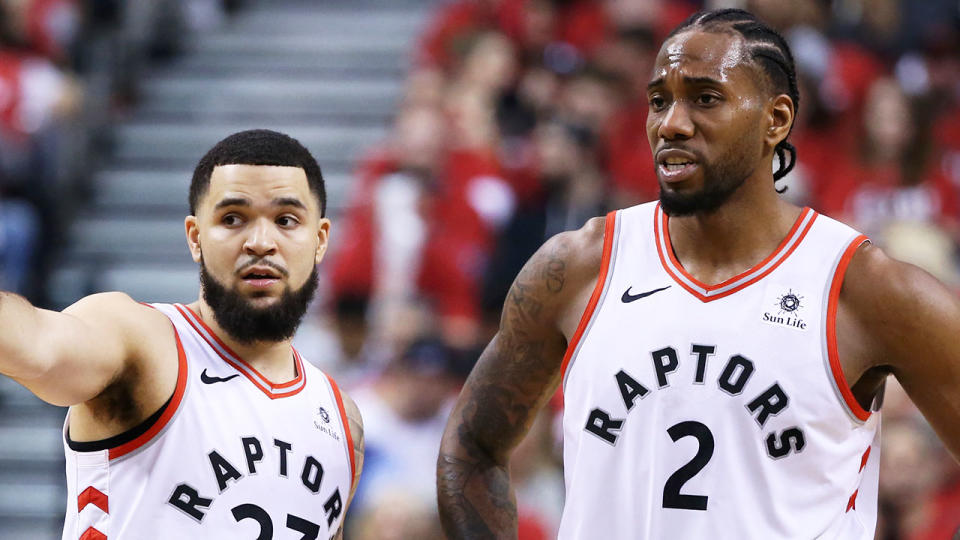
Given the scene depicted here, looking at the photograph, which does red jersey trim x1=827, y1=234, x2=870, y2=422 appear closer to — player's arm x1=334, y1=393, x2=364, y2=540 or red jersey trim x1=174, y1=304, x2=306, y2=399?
player's arm x1=334, y1=393, x2=364, y2=540

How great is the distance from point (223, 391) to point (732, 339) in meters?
1.34

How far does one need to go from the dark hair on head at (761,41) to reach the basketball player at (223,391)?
1.16 metres

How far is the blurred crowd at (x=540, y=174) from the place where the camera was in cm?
689

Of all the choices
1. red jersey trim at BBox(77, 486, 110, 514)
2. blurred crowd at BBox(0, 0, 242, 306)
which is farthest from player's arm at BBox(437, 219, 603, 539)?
blurred crowd at BBox(0, 0, 242, 306)

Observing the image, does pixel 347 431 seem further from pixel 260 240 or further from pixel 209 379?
pixel 260 240

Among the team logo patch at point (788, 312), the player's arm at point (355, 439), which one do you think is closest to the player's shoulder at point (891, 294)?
the team logo patch at point (788, 312)

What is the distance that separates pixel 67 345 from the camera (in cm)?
304

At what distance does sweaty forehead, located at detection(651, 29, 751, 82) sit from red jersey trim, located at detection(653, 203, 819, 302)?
0.44 m

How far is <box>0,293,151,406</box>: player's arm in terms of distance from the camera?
2879 millimetres

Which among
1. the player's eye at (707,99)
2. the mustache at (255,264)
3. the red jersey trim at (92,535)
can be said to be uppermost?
the player's eye at (707,99)

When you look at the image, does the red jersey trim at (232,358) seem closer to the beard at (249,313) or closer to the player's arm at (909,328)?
the beard at (249,313)

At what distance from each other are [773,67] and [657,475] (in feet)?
3.68

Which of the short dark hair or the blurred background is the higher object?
the blurred background

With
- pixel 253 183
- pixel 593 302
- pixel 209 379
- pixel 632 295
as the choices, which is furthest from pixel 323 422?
pixel 632 295
